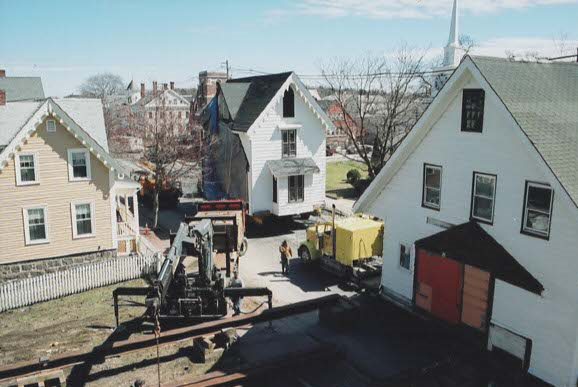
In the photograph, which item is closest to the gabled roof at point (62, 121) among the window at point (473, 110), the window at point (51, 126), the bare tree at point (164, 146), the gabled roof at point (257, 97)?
the window at point (51, 126)

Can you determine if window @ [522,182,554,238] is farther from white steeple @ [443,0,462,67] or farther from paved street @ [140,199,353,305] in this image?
white steeple @ [443,0,462,67]

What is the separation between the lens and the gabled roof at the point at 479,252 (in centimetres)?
1355

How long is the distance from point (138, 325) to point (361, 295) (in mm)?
9193

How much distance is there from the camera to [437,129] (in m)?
16.4

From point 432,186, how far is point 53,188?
1805 centimetres

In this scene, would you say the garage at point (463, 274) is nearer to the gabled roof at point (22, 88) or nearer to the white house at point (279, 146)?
the white house at point (279, 146)

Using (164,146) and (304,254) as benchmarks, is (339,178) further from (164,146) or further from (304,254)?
(304,254)

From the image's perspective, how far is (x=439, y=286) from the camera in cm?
1652

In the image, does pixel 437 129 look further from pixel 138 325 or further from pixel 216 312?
pixel 138 325

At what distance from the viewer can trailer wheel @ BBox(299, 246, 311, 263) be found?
24989 mm

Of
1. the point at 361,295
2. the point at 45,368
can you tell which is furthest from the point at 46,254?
the point at 361,295

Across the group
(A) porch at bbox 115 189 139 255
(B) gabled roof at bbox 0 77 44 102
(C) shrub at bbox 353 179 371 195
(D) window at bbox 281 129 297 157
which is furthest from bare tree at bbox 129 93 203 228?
(C) shrub at bbox 353 179 371 195

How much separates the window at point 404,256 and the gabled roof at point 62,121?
1489cm

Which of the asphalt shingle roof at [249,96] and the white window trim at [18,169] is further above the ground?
the asphalt shingle roof at [249,96]
